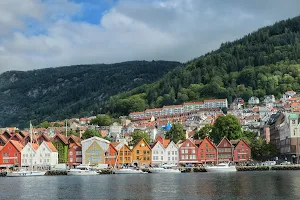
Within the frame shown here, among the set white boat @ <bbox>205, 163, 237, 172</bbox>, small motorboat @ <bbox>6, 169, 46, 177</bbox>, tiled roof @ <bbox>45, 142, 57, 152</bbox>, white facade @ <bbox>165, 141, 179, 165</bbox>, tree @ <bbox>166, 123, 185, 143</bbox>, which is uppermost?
tree @ <bbox>166, 123, 185, 143</bbox>

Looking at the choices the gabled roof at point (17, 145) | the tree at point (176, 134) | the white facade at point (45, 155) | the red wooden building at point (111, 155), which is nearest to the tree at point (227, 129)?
the tree at point (176, 134)

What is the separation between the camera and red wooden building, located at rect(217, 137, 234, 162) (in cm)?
11181

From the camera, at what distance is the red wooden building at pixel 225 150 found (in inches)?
4402

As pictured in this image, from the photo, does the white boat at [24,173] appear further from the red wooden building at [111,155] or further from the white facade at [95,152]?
the red wooden building at [111,155]

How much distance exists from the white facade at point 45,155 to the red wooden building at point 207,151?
3386 centimetres

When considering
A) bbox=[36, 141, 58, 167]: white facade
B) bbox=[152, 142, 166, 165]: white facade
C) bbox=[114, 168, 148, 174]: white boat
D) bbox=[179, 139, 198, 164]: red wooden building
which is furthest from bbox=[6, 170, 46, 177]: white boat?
bbox=[179, 139, 198, 164]: red wooden building

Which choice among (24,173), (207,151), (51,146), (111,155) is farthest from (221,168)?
(51,146)

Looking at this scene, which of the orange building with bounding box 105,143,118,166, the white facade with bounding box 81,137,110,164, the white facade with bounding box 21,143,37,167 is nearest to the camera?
the white facade with bounding box 21,143,37,167

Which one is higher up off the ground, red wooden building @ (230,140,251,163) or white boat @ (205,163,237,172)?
red wooden building @ (230,140,251,163)

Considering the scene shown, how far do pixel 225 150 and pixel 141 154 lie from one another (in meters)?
19.5

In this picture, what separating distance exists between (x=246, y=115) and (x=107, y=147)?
98.6 metres

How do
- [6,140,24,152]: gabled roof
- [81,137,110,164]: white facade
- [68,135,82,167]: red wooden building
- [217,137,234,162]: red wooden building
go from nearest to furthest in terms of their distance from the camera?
[217,137,234,162]: red wooden building < [81,137,110,164]: white facade < [6,140,24,152]: gabled roof < [68,135,82,167]: red wooden building

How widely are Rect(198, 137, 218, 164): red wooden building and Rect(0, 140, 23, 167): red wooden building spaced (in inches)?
1651

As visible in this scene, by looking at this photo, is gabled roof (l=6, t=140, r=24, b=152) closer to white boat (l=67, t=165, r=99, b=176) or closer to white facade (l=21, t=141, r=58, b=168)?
white facade (l=21, t=141, r=58, b=168)
